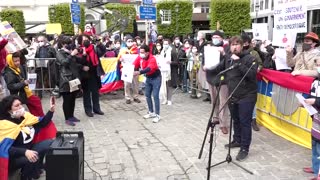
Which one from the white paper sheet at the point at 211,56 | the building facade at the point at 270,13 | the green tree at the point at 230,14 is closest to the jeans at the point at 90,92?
the white paper sheet at the point at 211,56

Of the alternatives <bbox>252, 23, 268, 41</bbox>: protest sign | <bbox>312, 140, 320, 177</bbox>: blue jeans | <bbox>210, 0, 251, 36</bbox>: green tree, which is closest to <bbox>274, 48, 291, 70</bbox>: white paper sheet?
<bbox>252, 23, 268, 41</bbox>: protest sign

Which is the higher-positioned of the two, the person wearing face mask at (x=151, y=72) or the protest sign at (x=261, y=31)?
the protest sign at (x=261, y=31)

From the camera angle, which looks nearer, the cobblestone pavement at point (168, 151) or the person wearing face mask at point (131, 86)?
the cobblestone pavement at point (168, 151)

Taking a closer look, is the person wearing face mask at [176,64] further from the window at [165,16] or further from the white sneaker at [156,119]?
the window at [165,16]

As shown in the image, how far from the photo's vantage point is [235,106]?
19.5ft

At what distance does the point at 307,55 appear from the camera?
20.2 feet

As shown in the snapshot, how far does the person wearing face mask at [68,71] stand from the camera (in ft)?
25.8

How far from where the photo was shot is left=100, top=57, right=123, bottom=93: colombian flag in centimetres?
1138

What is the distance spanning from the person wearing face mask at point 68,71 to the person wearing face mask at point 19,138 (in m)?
3.08

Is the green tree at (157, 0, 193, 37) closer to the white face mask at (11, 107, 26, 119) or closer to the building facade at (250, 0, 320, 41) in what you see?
the building facade at (250, 0, 320, 41)

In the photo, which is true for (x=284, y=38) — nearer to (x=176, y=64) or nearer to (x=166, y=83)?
(x=166, y=83)

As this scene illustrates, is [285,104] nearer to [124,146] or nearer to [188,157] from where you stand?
[188,157]

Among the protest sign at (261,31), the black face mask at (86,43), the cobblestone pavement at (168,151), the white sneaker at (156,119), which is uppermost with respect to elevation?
the protest sign at (261,31)

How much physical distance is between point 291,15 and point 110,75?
647 centimetres
